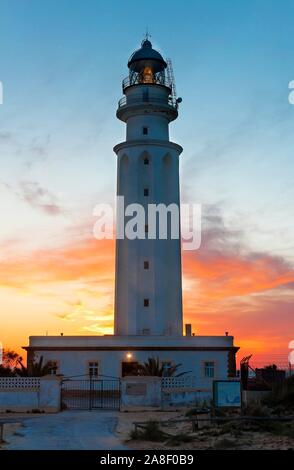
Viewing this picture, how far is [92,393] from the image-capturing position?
2933 centimetres

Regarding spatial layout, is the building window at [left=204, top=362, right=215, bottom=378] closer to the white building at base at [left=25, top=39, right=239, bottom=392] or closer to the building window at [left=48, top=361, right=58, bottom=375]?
the white building at base at [left=25, top=39, right=239, bottom=392]

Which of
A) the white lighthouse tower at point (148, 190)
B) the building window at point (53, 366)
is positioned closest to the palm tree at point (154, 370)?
the building window at point (53, 366)

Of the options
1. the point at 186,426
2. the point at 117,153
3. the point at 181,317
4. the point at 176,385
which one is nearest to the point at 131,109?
the point at 117,153

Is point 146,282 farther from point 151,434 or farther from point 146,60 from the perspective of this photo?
point 151,434

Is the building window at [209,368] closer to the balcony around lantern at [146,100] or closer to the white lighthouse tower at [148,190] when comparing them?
the white lighthouse tower at [148,190]

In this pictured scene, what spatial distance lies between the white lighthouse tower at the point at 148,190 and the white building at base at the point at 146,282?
0.18 ft

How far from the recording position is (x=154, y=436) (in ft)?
51.2

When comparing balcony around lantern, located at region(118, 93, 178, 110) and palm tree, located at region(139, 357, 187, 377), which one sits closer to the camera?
palm tree, located at region(139, 357, 187, 377)

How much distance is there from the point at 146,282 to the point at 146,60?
13.4 metres

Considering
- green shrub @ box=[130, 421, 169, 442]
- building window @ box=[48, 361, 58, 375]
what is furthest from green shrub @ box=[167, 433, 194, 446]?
building window @ box=[48, 361, 58, 375]

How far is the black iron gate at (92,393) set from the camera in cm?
2717

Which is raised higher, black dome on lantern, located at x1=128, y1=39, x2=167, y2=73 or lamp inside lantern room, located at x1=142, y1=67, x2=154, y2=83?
black dome on lantern, located at x1=128, y1=39, x2=167, y2=73

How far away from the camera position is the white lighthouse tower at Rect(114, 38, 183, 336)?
Answer: 35.6 m

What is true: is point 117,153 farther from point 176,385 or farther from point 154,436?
point 154,436
